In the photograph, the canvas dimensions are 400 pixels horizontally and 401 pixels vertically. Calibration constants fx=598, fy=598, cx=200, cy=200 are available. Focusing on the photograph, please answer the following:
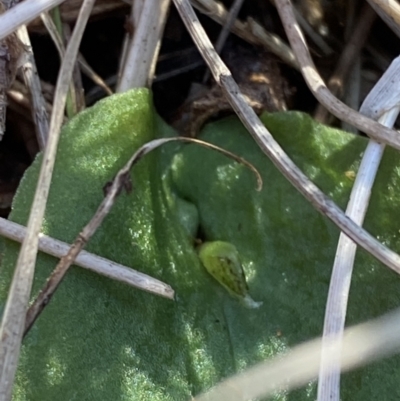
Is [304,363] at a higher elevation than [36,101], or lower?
lower

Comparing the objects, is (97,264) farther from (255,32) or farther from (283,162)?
(255,32)

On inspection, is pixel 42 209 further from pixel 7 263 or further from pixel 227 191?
pixel 227 191

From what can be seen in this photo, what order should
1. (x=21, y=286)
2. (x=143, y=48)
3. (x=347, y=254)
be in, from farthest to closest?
(x=143, y=48) → (x=347, y=254) → (x=21, y=286)

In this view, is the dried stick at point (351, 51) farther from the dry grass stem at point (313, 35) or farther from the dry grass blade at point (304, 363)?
the dry grass blade at point (304, 363)

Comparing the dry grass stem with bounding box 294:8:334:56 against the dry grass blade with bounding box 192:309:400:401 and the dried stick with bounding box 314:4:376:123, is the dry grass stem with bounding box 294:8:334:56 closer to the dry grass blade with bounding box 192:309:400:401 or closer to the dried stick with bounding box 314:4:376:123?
the dried stick with bounding box 314:4:376:123

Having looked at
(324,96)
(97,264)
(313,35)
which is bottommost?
(97,264)

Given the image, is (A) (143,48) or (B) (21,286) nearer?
(B) (21,286)

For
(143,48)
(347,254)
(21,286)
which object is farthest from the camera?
(143,48)

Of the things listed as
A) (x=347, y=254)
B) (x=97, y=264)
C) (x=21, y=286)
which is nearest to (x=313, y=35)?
(x=347, y=254)
